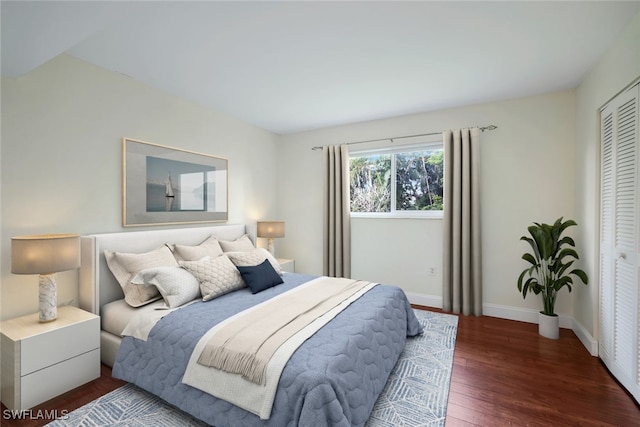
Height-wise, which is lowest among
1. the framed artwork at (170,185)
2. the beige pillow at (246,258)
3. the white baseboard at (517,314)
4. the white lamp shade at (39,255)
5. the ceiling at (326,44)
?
the white baseboard at (517,314)

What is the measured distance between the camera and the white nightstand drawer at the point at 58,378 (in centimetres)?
181

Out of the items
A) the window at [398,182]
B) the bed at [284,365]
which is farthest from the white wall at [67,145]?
the window at [398,182]

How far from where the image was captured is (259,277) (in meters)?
2.76

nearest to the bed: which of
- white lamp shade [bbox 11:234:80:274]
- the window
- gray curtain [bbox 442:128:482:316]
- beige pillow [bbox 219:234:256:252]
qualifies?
white lamp shade [bbox 11:234:80:274]

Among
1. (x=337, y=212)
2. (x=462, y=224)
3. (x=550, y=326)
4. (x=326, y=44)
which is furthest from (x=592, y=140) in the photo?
(x=337, y=212)

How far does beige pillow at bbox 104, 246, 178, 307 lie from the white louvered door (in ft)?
11.6

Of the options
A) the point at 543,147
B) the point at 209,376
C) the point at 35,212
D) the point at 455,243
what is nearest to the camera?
the point at 209,376

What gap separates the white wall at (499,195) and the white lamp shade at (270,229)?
42.6 inches

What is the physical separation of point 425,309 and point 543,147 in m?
2.27

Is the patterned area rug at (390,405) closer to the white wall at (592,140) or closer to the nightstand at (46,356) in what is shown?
the nightstand at (46,356)

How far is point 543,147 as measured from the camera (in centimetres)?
321

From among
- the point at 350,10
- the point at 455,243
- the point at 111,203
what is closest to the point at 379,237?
the point at 455,243

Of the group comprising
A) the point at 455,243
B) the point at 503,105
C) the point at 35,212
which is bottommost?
the point at 455,243

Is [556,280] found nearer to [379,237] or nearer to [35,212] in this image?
[379,237]
